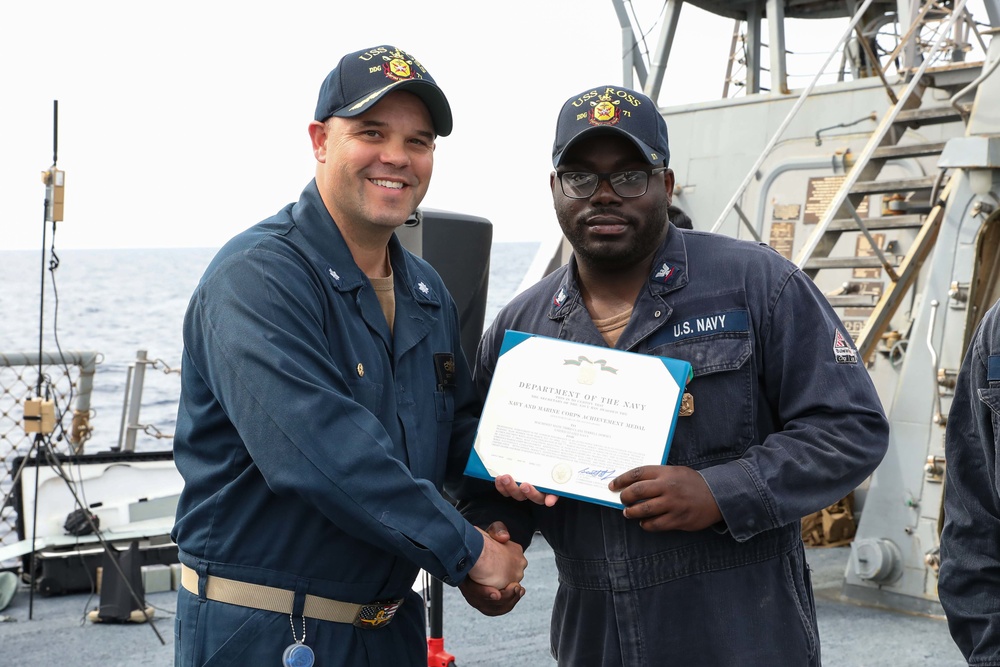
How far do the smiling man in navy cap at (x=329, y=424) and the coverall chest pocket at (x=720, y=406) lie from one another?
554 mm

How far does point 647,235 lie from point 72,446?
645cm

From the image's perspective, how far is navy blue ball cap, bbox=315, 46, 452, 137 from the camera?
8.59 feet

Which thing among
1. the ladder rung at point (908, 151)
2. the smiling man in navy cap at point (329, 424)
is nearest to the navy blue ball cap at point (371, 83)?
the smiling man in navy cap at point (329, 424)

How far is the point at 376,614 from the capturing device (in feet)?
8.51

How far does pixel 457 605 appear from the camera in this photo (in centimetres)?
693

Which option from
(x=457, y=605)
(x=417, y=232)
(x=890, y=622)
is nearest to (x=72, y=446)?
(x=457, y=605)

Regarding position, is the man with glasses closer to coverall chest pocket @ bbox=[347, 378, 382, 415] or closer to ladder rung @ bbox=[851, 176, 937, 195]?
coverall chest pocket @ bbox=[347, 378, 382, 415]

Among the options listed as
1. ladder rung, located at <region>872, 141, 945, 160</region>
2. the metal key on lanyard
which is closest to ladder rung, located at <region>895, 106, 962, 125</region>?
ladder rung, located at <region>872, 141, 945, 160</region>

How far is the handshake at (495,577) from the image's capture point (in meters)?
2.64

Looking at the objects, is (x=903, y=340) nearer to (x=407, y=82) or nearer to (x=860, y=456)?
(x=860, y=456)

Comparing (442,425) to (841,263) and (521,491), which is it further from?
(841,263)

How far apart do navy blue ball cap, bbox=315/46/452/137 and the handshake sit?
1105 mm

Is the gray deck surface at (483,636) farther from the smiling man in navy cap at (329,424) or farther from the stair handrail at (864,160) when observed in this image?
the smiling man in navy cap at (329,424)
